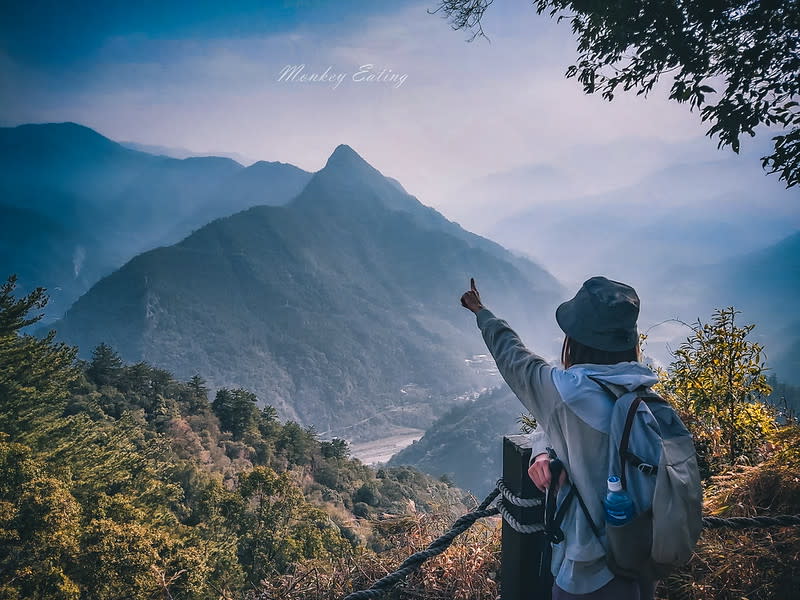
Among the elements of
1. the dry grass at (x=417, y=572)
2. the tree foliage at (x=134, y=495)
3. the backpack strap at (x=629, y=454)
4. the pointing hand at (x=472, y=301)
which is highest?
the pointing hand at (x=472, y=301)

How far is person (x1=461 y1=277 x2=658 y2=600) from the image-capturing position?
131 cm

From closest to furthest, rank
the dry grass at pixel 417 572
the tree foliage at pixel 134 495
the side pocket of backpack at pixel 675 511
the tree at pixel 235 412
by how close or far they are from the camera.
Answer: the side pocket of backpack at pixel 675 511 → the dry grass at pixel 417 572 → the tree foliage at pixel 134 495 → the tree at pixel 235 412

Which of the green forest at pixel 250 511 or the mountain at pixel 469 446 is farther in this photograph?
the mountain at pixel 469 446

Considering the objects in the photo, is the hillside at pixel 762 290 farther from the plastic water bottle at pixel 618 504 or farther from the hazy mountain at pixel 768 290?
the plastic water bottle at pixel 618 504

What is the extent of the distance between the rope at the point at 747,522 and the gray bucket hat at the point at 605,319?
1177 millimetres

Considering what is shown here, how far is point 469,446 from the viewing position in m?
86.3

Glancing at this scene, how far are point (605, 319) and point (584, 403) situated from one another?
0.30 m

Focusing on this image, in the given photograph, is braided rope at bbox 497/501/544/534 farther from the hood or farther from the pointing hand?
the pointing hand

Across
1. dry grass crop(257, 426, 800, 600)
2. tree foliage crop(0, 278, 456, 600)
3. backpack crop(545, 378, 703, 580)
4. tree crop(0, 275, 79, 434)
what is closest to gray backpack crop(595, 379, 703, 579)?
backpack crop(545, 378, 703, 580)

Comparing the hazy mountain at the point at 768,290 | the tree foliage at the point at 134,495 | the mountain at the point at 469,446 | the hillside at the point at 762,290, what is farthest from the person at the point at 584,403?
the hillside at the point at 762,290

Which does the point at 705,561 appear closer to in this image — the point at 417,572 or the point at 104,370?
the point at 417,572

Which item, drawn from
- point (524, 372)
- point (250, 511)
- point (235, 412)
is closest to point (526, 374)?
point (524, 372)

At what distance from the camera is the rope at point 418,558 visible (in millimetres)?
1695

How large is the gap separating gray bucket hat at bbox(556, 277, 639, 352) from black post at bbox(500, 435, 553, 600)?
1.45 feet
